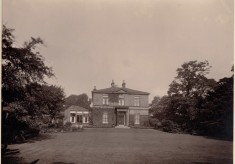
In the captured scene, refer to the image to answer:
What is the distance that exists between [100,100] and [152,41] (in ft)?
64.7

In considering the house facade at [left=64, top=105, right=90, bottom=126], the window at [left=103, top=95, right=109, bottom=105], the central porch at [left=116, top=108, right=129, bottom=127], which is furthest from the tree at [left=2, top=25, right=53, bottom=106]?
the central porch at [left=116, top=108, right=129, bottom=127]

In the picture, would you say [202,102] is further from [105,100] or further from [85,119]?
[85,119]

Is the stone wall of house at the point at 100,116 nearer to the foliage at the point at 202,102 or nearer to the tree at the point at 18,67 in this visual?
the foliage at the point at 202,102

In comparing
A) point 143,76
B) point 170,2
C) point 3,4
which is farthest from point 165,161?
point 3,4

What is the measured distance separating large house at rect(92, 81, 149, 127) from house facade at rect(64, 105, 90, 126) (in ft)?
3.40

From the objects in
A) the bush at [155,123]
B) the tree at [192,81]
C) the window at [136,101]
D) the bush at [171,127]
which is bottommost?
the bush at [171,127]

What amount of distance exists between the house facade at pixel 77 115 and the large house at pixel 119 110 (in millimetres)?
1037

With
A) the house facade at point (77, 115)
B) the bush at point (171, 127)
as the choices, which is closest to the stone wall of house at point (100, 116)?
the house facade at point (77, 115)

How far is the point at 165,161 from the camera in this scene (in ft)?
26.2

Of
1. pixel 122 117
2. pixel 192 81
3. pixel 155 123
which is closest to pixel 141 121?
pixel 122 117

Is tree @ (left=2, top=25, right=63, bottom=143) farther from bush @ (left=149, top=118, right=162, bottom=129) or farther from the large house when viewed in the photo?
the large house

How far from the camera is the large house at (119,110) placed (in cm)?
2734

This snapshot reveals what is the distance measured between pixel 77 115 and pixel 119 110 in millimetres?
4430

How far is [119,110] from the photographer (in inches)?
1103
